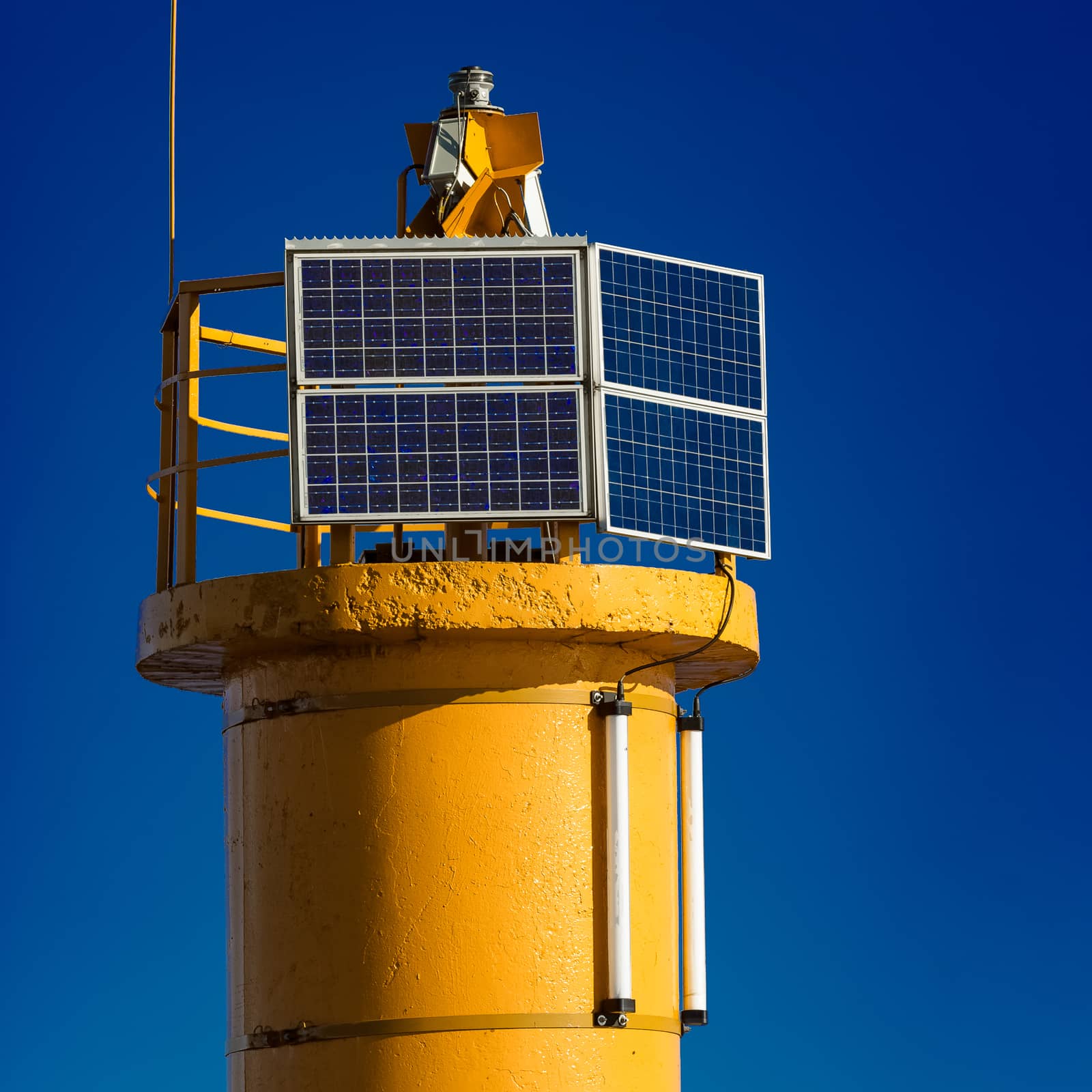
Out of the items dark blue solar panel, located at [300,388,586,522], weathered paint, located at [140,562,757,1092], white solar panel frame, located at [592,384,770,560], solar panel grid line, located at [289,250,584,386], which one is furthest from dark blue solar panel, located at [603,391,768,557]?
solar panel grid line, located at [289,250,584,386]

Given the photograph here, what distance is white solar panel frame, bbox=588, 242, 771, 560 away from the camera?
14.6 meters

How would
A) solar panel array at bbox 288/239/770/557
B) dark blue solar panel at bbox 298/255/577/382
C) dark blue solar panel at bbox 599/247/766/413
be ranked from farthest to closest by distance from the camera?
dark blue solar panel at bbox 599/247/766/413, dark blue solar panel at bbox 298/255/577/382, solar panel array at bbox 288/239/770/557

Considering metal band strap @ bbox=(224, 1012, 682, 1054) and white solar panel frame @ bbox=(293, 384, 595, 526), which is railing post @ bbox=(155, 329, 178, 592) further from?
metal band strap @ bbox=(224, 1012, 682, 1054)

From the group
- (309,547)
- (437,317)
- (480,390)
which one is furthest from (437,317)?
(309,547)

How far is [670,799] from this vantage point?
15.4 metres

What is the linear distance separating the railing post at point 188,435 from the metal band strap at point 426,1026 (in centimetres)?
304

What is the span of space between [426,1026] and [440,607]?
259cm

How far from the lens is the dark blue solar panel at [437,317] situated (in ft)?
48.2

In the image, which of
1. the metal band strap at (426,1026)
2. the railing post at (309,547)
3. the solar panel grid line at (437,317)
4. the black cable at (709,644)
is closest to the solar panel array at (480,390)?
the solar panel grid line at (437,317)

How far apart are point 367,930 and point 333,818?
75 cm

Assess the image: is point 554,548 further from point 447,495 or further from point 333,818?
point 333,818

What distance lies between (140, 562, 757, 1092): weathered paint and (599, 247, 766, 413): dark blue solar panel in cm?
141

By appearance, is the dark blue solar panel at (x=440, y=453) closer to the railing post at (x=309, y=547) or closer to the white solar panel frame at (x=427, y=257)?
the white solar panel frame at (x=427, y=257)

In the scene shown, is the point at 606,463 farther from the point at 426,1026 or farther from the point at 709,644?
the point at 426,1026
